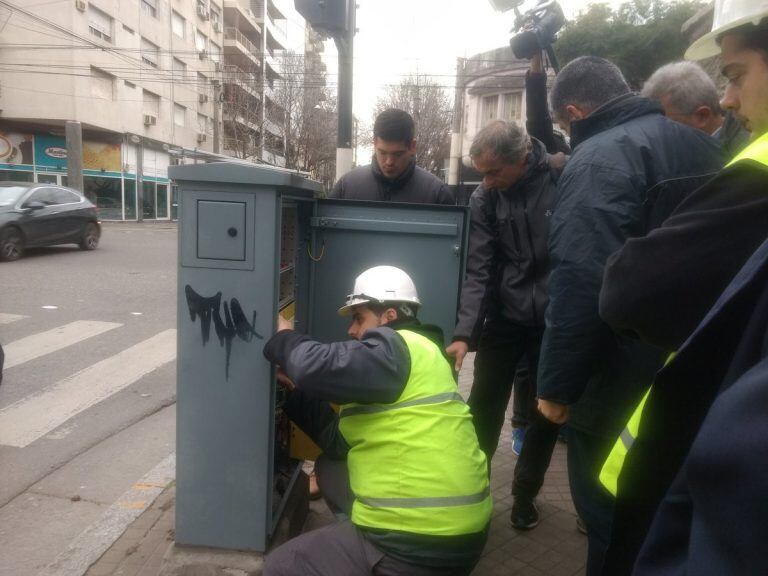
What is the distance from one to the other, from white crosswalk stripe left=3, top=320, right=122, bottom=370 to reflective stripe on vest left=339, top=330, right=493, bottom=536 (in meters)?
5.36

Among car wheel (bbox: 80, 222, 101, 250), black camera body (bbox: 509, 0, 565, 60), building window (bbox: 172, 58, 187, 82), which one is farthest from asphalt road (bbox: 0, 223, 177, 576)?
building window (bbox: 172, 58, 187, 82)

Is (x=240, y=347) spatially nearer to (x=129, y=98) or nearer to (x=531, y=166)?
(x=531, y=166)

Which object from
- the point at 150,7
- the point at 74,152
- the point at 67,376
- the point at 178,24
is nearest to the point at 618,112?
the point at 67,376

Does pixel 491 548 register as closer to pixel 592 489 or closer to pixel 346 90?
pixel 592 489

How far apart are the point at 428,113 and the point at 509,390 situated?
39243 millimetres

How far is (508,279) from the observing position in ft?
10.3

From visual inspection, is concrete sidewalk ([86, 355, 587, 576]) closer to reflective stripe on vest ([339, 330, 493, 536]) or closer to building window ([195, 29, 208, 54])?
reflective stripe on vest ([339, 330, 493, 536])

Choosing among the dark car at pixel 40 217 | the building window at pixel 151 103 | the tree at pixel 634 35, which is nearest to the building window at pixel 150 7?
the building window at pixel 151 103

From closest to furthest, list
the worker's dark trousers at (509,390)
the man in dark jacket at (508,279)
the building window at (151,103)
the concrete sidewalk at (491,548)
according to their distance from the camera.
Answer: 1. the concrete sidewalk at (491,548)
2. the man in dark jacket at (508,279)
3. the worker's dark trousers at (509,390)
4. the building window at (151,103)

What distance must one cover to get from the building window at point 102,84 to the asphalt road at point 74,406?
20.9 meters

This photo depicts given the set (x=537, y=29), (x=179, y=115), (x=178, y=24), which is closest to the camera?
(x=537, y=29)

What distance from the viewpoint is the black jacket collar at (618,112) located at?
7.51 ft

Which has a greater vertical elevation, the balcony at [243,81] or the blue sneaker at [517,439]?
the balcony at [243,81]

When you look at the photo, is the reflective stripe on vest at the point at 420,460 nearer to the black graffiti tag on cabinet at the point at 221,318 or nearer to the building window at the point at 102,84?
the black graffiti tag on cabinet at the point at 221,318
